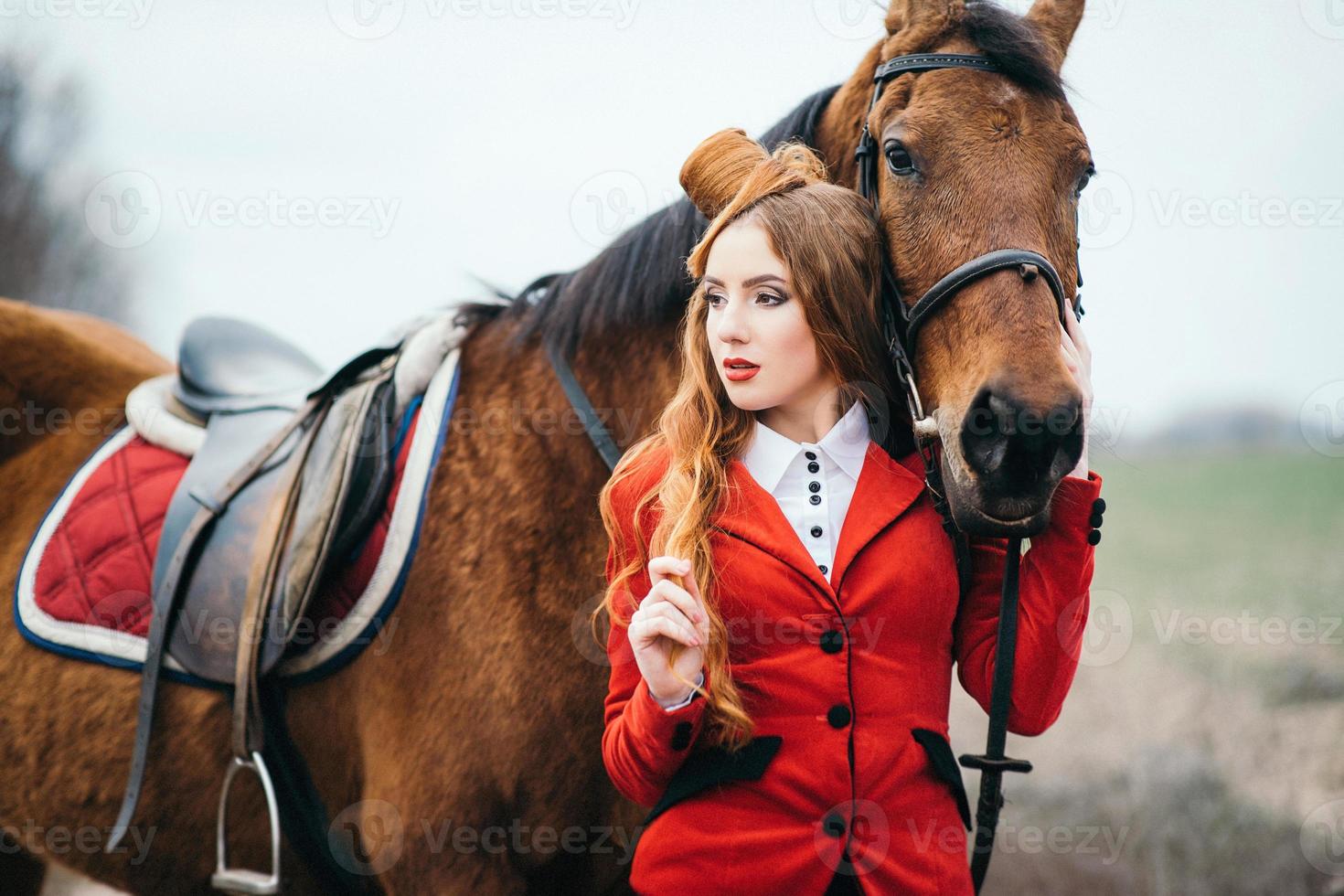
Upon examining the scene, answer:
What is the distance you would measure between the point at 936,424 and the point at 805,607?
13.7 inches

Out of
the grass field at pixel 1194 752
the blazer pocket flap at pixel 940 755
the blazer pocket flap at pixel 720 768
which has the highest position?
the blazer pocket flap at pixel 940 755

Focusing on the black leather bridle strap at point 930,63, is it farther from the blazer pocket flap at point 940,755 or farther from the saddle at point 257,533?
the saddle at point 257,533

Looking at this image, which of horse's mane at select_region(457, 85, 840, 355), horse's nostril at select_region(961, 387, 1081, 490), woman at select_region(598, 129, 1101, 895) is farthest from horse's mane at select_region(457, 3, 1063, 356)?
horse's nostril at select_region(961, 387, 1081, 490)

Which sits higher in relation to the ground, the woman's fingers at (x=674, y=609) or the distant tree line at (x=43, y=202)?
the distant tree line at (x=43, y=202)

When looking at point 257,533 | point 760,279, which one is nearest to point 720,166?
point 760,279

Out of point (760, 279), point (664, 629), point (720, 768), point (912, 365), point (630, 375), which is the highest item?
point (760, 279)

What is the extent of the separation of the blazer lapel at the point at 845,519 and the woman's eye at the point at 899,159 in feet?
1.55

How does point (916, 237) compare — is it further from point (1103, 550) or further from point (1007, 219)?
point (1103, 550)

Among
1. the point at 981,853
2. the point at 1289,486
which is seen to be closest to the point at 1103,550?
the point at 1289,486

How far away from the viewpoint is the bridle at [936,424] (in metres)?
1.40

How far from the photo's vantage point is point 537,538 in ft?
6.81

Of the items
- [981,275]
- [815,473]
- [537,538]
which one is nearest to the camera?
[981,275]

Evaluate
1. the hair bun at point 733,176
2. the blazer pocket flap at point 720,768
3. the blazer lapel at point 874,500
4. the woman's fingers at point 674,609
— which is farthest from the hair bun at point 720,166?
the blazer pocket flap at point 720,768

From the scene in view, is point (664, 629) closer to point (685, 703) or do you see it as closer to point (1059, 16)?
point (685, 703)
